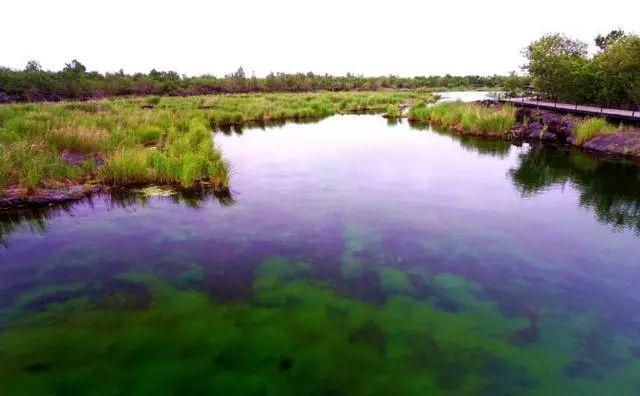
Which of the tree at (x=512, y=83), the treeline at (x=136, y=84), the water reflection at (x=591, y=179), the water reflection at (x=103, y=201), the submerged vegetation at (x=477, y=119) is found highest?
the treeline at (x=136, y=84)

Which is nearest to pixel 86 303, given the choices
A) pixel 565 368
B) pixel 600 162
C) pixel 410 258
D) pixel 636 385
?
pixel 410 258

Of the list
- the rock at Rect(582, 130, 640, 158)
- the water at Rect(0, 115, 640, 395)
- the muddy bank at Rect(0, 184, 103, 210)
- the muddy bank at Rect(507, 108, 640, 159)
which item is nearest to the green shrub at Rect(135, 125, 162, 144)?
the muddy bank at Rect(0, 184, 103, 210)

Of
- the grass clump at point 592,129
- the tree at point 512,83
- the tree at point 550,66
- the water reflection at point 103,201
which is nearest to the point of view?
the water reflection at point 103,201

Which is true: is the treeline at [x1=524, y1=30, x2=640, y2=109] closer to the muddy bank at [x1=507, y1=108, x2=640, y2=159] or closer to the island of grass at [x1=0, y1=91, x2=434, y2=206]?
the muddy bank at [x1=507, y1=108, x2=640, y2=159]

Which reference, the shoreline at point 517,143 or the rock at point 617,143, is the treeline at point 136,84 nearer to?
the shoreline at point 517,143

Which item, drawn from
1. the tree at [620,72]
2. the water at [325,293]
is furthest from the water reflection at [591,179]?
the tree at [620,72]

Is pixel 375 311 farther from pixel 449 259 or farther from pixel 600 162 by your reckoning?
pixel 600 162

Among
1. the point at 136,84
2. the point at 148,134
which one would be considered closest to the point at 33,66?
the point at 136,84
